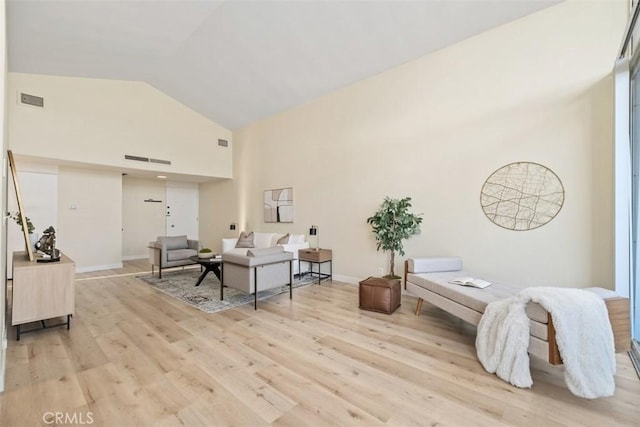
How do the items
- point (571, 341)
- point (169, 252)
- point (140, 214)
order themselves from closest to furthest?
point (571, 341) → point (169, 252) → point (140, 214)

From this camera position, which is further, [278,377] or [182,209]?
[182,209]

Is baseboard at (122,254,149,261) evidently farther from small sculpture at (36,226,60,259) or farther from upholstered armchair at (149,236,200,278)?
small sculpture at (36,226,60,259)

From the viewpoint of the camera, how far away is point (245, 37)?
4.16m

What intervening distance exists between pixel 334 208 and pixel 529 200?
114 inches

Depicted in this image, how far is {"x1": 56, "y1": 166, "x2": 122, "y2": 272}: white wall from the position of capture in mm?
5867

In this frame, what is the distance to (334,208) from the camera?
516cm

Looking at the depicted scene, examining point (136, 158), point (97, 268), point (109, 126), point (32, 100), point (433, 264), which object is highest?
point (32, 100)

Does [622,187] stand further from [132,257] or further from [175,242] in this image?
[132,257]

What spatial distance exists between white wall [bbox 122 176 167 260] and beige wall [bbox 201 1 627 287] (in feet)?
16.4

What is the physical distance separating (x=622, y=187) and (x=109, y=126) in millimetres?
7868

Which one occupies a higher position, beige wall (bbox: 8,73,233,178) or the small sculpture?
beige wall (bbox: 8,73,233,178)

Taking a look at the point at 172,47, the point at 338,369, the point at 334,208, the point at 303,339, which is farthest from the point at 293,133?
the point at 338,369

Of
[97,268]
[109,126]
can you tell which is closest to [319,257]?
[109,126]

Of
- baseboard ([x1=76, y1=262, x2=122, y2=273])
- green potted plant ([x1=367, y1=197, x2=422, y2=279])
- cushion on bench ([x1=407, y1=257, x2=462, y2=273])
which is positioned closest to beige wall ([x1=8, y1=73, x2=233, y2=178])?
baseboard ([x1=76, y1=262, x2=122, y2=273])
